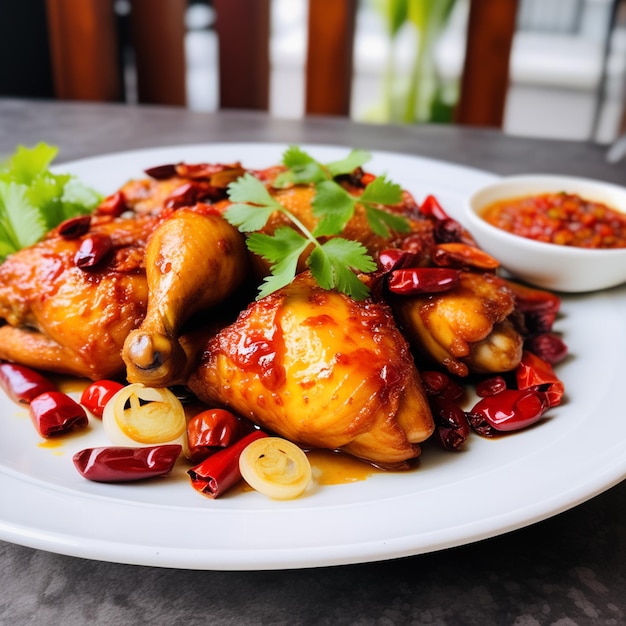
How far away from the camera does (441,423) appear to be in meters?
1.52

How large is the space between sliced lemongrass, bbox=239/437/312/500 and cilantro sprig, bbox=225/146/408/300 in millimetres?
319

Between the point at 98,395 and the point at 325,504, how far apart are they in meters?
0.59

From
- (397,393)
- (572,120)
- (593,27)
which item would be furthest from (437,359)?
(593,27)

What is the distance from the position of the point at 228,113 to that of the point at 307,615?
344 centimetres

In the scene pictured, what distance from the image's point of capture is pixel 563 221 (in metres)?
2.22

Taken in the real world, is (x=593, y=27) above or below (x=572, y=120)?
above

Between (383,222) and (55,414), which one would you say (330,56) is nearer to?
(383,222)

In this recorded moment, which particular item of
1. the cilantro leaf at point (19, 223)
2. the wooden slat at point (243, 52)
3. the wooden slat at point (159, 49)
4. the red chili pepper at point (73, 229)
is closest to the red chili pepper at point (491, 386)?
the red chili pepper at point (73, 229)

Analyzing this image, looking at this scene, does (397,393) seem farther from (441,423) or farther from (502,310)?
(502,310)

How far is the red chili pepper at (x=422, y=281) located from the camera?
1.60 metres

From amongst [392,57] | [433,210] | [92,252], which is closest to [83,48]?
[392,57]

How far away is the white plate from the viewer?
1.14 m

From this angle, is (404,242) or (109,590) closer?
(109,590)

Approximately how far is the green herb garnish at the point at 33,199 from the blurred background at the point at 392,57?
276 centimetres
